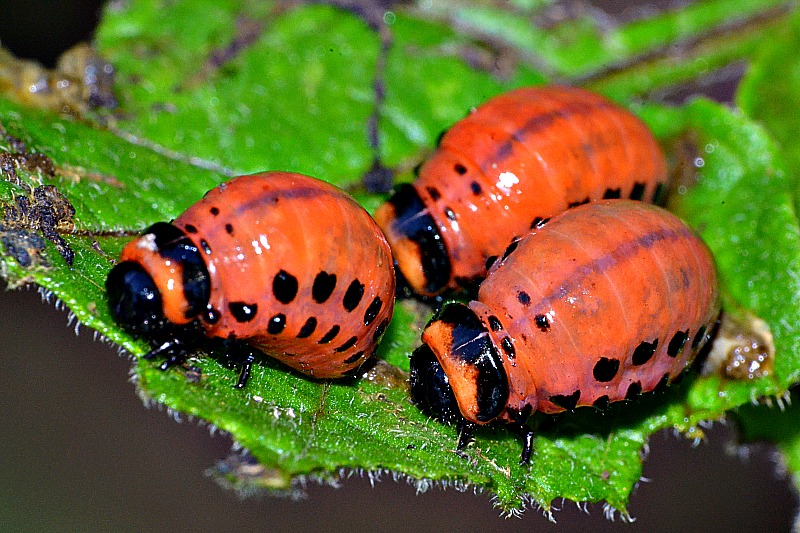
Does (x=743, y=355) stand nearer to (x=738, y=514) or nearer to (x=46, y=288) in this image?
(x=46, y=288)

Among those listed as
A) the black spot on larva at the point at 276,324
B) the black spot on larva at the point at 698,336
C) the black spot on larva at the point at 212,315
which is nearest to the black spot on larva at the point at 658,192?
the black spot on larva at the point at 698,336

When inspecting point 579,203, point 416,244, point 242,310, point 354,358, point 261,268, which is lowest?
Result: point 354,358

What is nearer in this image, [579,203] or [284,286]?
[284,286]

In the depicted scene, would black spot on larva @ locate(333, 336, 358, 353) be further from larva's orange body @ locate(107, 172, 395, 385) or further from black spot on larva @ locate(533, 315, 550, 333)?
black spot on larva @ locate(533, 315, 550, 333)

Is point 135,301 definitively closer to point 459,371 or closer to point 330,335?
point 330,335

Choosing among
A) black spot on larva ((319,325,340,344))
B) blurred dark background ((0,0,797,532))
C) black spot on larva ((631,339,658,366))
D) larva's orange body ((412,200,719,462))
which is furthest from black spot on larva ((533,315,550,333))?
blurred dark background ((0,0,797,532))

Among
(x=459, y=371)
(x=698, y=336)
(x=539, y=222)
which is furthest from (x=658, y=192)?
(x=459, y=371)
